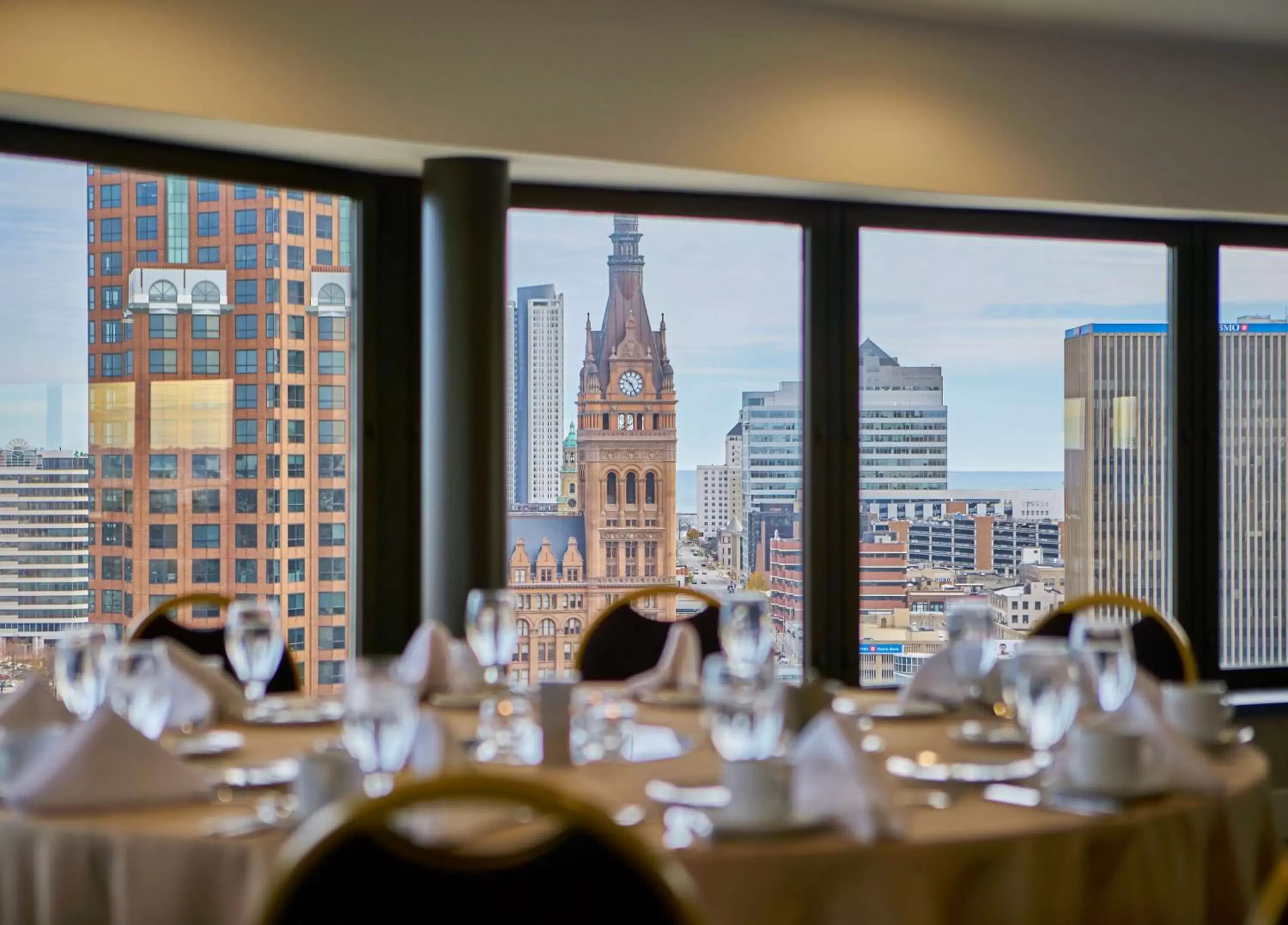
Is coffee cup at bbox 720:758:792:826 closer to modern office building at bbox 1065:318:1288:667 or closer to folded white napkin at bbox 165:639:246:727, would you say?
folded white napkin at bbox 165:639:246:727

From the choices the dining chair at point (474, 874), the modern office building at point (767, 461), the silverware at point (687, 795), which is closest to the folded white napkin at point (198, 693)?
the silverware at point (687, 795)

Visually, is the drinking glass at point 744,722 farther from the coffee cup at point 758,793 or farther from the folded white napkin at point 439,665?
the folded white napkin at point 439,665

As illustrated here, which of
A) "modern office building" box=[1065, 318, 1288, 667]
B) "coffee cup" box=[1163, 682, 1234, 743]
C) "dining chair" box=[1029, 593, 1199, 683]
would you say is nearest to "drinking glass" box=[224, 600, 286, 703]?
"coffee cup" box=[1163, 682, 1234, 743]

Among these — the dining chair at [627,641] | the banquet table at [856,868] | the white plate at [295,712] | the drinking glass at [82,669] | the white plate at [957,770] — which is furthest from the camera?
the dining chair at [627,641]

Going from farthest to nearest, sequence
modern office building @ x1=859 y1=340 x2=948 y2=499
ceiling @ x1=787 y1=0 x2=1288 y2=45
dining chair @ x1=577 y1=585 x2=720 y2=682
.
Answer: modern office building @ x1=859 y1=340 x2=948 y2=499
ceiling @ x1=787 y1=0 x2=1288 y2=45
dining chair @ x1=577 y1=585 x2=720 y2=682

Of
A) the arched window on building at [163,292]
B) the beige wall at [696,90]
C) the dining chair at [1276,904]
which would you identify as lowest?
the dining chair at [1276,904]

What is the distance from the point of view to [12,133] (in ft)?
11.5

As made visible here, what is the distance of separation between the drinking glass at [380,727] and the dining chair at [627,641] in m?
1.57

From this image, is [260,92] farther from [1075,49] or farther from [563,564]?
[1075,49]

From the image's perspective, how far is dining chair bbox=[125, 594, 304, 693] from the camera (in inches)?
122

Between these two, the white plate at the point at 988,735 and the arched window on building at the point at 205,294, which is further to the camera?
the arched window on building at the point at 205,294

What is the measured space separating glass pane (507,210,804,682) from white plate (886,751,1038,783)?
91.2 inches

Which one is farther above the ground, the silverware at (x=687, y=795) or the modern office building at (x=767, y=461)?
the modern office building at (x=767, y=461)

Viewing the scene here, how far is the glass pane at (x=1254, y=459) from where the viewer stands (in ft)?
17.4
